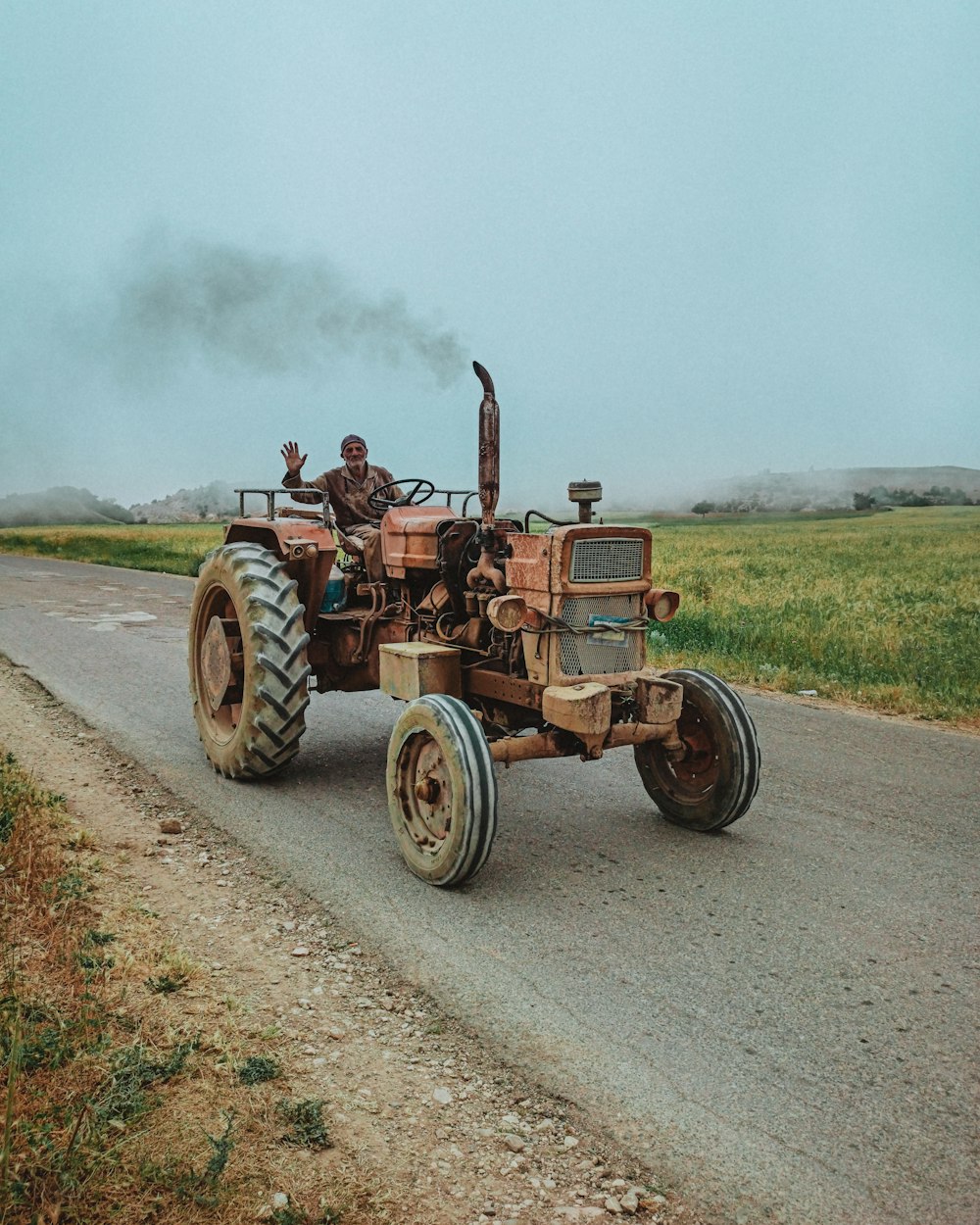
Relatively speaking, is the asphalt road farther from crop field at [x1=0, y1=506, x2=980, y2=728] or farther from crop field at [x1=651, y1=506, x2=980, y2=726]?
crop field at [x1=0, y1=506, x2=980, y2=728]

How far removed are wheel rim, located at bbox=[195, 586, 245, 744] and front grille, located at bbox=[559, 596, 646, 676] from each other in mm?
2275

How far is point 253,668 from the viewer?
19.5 feet

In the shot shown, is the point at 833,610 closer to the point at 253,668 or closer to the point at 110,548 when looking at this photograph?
the point at 253,668

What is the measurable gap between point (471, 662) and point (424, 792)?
1.15 metres

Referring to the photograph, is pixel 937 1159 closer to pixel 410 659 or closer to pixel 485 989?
pixel 485 989

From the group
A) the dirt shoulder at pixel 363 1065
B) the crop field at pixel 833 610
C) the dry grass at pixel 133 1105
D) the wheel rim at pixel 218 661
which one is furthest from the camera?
the crop field at pixel 833 610

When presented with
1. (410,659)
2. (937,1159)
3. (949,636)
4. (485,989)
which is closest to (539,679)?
(410,659)

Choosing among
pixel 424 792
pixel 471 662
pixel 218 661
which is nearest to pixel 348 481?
pixel 218 661

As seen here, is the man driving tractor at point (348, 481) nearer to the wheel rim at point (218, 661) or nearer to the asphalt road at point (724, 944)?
the wheel rim at point (218, 661)

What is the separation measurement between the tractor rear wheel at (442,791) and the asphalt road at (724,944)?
158 mm

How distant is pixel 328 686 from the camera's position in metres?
6.91

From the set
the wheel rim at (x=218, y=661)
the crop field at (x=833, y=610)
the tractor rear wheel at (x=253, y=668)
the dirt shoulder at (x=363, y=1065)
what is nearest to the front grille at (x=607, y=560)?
the tractor rear wheel at (x=253, y=668)

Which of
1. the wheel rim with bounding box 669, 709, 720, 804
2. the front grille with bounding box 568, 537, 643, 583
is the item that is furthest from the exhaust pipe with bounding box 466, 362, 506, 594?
the wheel rim with bounding box 669, 709, 720, 804

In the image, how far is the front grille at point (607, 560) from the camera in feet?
16.5
